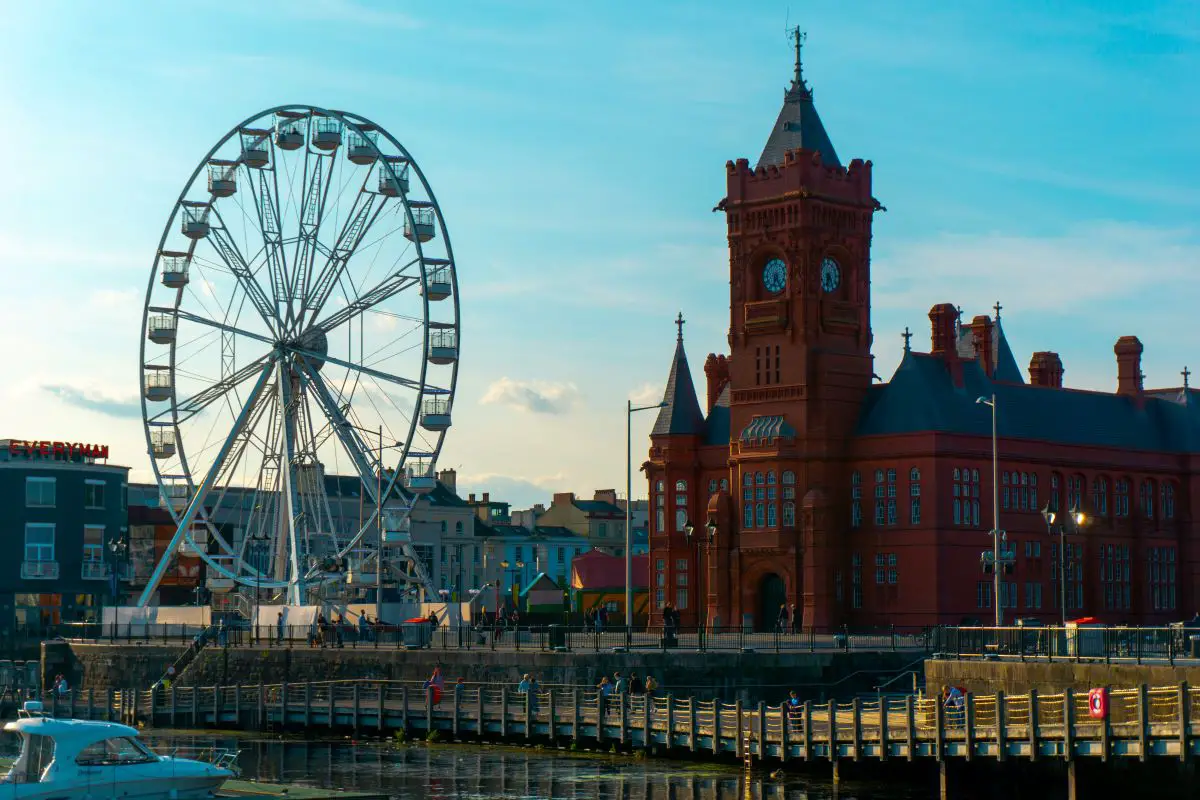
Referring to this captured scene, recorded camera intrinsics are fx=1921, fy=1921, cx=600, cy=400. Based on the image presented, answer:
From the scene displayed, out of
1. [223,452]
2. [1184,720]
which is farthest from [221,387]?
[1184,720]

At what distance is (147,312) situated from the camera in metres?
81.4

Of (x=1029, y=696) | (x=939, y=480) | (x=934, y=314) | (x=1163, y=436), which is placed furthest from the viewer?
(x=1163, y=436)

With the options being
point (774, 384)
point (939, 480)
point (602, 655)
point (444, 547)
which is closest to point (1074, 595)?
point (939, 480)

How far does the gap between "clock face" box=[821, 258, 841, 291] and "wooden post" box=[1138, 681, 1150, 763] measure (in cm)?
4363

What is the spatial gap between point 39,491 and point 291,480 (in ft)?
108

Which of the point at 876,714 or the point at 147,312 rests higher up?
the point at 147,312

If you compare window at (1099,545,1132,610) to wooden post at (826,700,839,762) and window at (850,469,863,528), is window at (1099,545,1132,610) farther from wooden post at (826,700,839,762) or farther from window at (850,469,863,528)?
wooden post at (826,700,839,762)

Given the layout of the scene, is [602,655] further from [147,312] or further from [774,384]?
[147,312]

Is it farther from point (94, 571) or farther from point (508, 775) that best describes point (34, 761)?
point (94, 571)

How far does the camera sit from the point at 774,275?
3250 inches

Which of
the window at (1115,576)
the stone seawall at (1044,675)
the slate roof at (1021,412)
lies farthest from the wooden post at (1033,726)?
the window at (1115,576)

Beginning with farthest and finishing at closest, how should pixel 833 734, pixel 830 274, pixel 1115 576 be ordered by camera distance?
pixel 1115 576 → pixel 830 274 → pixel 833 734

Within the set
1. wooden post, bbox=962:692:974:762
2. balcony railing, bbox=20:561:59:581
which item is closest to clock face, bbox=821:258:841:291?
wooden post, bbox=962:692:974:762

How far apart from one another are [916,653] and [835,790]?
1957 cm
